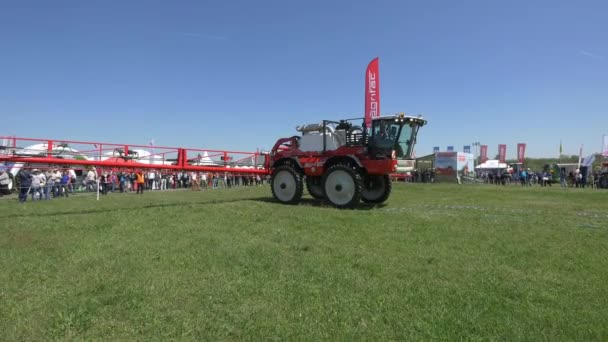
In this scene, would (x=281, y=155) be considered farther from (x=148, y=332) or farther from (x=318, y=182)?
(x=148, y=332)

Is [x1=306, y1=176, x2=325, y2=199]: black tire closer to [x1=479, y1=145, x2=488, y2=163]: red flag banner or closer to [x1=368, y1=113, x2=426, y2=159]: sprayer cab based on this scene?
[x1=368, y1=113, x2=426, y2=159]: sprayer cab

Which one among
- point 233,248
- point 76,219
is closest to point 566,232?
point 233,248

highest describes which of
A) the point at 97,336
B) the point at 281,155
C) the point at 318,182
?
the point at 281,155

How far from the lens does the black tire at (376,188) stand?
47.5 ft

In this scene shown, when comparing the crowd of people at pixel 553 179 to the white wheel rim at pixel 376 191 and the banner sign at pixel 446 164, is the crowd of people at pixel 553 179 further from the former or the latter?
the white wheel rim at pixel 376 191

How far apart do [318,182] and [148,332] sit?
38.4ft

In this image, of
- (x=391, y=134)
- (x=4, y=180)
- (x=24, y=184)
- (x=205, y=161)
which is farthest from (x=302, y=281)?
(x=4, y=180)

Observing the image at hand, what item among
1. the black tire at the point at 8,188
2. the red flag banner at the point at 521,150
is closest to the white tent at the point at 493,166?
the red flag banner at the point at 521,150

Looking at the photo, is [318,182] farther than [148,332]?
Yes

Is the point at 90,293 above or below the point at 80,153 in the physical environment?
below

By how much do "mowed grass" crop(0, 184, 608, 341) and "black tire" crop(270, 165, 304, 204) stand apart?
210 inches

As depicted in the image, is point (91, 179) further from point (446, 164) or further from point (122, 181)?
point (446, 164)

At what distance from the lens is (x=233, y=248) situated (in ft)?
22.7

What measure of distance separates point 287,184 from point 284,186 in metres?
0.16
